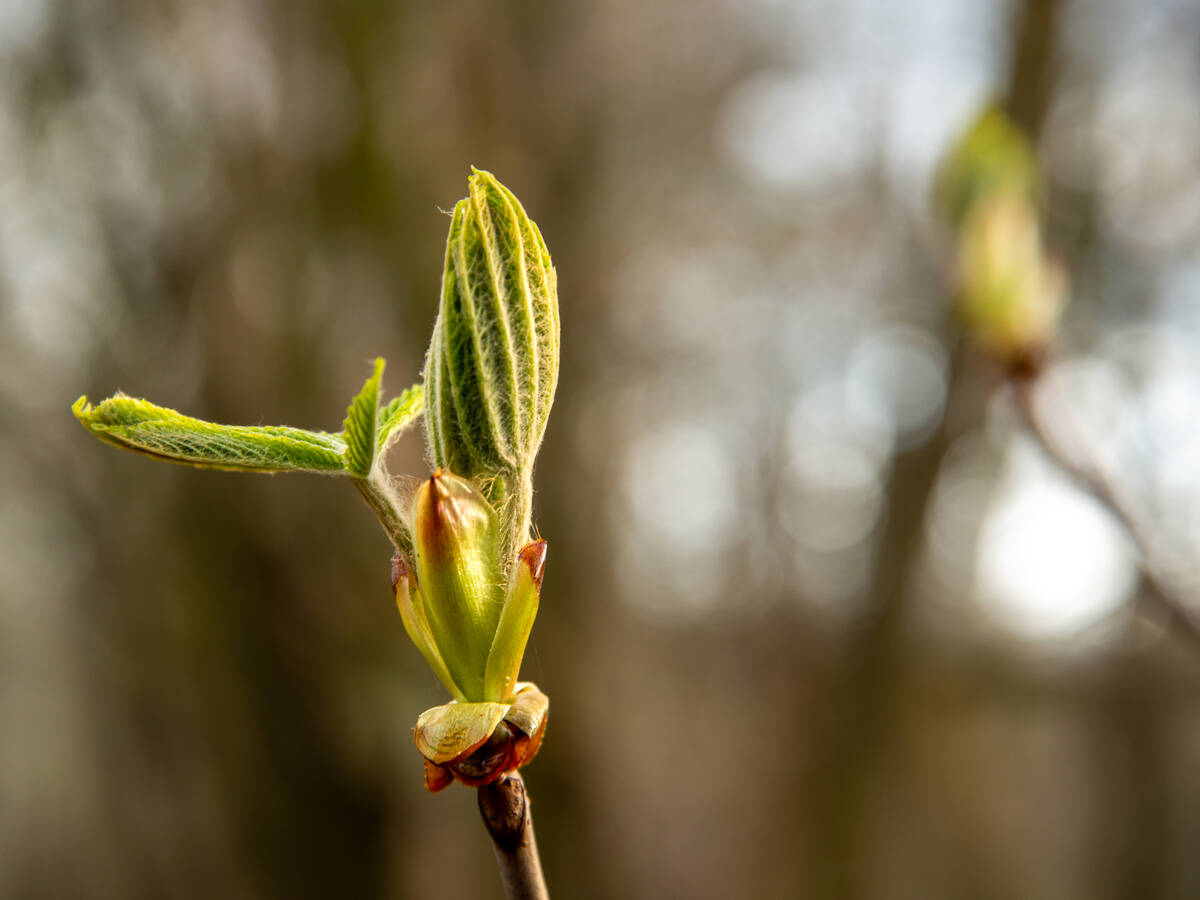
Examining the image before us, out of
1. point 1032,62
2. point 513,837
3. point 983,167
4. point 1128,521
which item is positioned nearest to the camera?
point 513,837

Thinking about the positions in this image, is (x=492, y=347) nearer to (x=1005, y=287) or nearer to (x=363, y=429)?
(x=363, y=429)

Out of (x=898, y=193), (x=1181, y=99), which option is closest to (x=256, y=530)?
(x=898, y=193)

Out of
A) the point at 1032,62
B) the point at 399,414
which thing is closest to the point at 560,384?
the point at 1032,62

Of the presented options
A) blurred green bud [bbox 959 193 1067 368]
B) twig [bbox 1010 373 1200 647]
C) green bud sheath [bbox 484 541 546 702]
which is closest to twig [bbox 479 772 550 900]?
green bud sheath [bbox 484 541 546 702]

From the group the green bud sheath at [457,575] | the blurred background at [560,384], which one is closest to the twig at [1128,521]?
the blurred background at [560,384]

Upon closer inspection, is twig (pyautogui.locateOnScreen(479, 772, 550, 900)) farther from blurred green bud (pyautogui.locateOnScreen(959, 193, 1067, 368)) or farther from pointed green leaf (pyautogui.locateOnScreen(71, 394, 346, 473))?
blurred green bud (pyautogui.locateOnScreen(959, 193, 1067, 368))

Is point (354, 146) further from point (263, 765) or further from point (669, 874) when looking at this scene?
point (669, 874)
